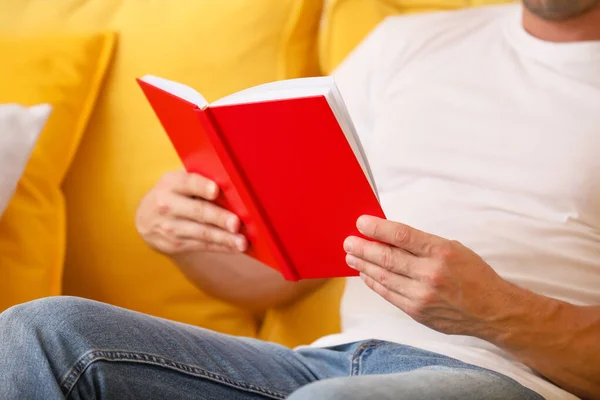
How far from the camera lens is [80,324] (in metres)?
0.98

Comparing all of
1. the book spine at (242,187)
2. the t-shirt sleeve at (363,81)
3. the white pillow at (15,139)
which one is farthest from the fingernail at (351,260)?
the white pillow at (15,139)

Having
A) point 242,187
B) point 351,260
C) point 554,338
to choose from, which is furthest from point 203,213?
point 554,338

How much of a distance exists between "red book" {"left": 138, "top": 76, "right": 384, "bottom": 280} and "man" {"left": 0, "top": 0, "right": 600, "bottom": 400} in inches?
1.7

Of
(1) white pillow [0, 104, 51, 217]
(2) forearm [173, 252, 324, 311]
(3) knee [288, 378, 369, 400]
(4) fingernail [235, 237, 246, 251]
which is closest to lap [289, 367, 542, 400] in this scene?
(3) knee [288, 378, 369, 400]

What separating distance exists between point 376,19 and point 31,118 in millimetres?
686

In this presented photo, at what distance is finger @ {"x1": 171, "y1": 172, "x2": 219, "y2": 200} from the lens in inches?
45.2

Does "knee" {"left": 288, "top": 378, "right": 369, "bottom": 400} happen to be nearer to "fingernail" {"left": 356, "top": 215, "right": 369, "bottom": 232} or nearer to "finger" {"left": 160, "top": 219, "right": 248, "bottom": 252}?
"fingernail" {"left": 356, "top": 215, "right": 369, "bottom": 232}

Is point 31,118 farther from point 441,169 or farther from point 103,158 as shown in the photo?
point 441,169

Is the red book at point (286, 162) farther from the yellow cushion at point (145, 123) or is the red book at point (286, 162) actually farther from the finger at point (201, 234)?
the yellow cushion at point (145, 123)

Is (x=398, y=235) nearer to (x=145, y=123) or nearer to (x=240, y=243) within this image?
(x=240, y=243)

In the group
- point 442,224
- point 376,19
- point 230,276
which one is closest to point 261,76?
point 376,19

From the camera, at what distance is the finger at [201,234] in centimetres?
116

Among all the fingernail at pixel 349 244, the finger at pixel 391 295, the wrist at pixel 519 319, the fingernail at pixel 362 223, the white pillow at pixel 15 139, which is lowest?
the wrist at pixel 519 319

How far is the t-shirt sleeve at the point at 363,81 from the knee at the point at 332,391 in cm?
67
